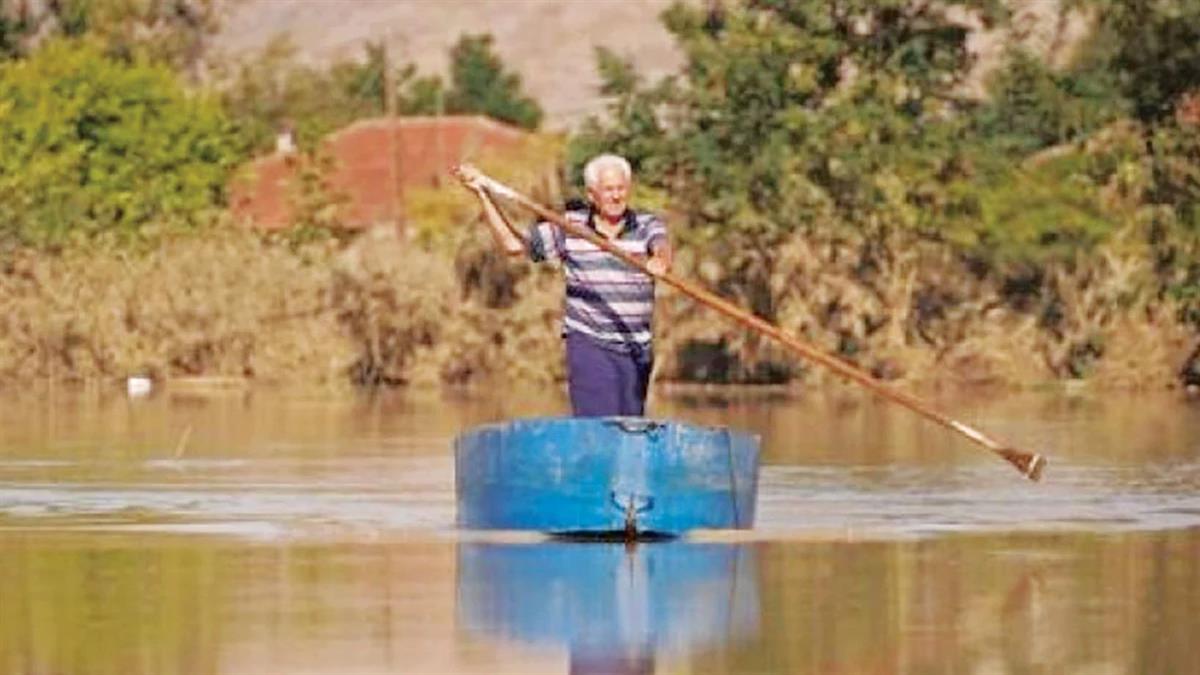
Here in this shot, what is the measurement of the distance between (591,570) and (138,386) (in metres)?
29.9

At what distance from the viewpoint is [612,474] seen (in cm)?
2005

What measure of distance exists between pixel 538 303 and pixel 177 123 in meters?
24.0

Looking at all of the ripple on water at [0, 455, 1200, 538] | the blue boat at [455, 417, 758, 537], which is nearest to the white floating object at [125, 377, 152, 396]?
the ripple on water at [0, 455, 1200, 538]

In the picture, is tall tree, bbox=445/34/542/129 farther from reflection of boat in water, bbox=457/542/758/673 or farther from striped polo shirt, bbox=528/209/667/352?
reflection of boat in water, bbox=457/542/758/673

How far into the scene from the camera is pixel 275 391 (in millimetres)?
47438

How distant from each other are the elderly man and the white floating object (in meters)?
25.8

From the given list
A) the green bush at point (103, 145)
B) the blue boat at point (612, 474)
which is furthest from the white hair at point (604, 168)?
the green bush at point (103, 145)

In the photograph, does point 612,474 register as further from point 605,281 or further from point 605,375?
point 605,281

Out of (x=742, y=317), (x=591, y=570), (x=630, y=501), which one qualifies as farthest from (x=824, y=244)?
(x=591, y=570)

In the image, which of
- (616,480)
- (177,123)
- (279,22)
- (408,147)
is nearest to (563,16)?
(279,22)

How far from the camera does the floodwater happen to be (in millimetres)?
14703

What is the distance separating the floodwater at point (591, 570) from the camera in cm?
1470

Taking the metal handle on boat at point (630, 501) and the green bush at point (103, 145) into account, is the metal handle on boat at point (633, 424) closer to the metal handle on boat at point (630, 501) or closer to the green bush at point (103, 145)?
the metal handle on boat at point (630, 501)

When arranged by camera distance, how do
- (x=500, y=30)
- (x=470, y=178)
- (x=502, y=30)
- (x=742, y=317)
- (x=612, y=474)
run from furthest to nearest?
(x=500, y=30) < (x=502, y=30) < (x=742, y=317) < (x=470, y=178) < (x=612, y=474)
